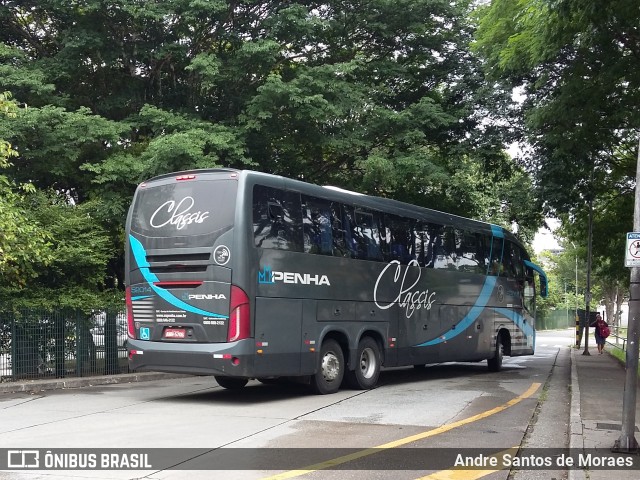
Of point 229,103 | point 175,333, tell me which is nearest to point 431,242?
point 229,103

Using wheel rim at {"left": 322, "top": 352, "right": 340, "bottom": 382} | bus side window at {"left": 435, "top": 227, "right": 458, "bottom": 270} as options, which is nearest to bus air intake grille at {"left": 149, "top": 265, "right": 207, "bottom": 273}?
wheel rim at {"left": 322, "top": 352, "right": 340, "bottom": 382}

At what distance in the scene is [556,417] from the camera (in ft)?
37.3

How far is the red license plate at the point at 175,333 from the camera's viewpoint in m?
12.0

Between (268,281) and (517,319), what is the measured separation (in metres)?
11.5

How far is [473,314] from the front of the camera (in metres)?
18.6

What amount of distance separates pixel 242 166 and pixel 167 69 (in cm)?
375

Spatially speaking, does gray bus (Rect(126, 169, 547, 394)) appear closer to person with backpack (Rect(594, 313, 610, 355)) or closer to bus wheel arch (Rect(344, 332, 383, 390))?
bus wheel arch (Rect(344, 332, 383, 390))

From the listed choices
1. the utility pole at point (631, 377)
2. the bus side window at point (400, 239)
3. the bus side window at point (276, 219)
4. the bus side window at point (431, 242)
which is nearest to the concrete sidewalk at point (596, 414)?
the utility pole at point (631, 377)

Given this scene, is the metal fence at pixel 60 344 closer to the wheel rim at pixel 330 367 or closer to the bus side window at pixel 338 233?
the wheel rim at pixel 330 367

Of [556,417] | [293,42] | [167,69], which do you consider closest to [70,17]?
[167,69]

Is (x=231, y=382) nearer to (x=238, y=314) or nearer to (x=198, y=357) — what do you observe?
(x=198, y=357)

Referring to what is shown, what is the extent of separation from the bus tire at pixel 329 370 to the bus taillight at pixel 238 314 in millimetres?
2087

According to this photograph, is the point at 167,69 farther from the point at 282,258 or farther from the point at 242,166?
the point at 282,258

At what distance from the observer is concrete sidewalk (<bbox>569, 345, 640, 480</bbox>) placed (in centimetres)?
730
